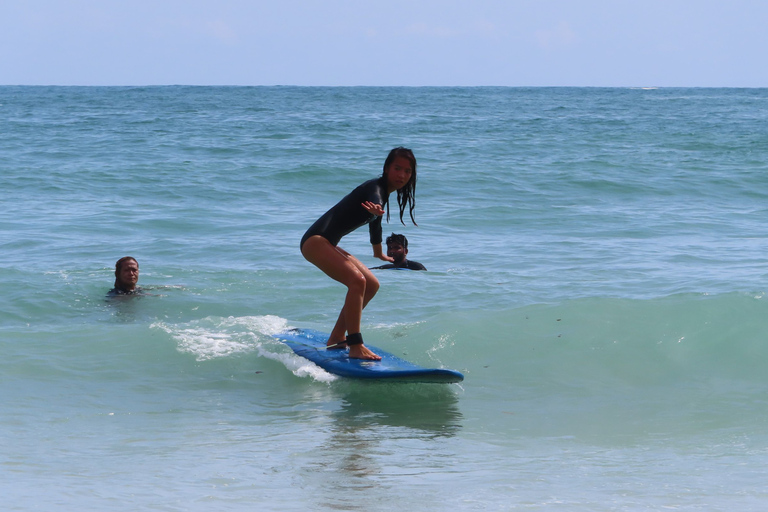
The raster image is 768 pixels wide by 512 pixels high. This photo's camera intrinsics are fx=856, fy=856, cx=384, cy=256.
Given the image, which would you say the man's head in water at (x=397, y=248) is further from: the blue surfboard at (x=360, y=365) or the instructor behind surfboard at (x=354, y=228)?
the instructor behind surfboard at (x=354, y=228)

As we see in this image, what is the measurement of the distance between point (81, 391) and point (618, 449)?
153 inches

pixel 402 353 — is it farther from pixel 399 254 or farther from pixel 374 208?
pixel 399 254

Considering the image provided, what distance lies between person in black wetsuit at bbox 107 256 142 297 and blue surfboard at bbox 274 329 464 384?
2.75 m

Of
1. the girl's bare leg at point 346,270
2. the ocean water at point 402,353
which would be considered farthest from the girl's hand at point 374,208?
the ocean water at point 402,353

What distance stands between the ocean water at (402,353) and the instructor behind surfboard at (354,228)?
0.65m

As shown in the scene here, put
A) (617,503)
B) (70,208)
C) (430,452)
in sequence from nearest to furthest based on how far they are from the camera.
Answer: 1. (617,503)
2. (430,452)
3. (70,208)

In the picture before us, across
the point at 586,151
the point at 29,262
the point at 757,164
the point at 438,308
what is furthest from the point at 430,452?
the point at 586,151

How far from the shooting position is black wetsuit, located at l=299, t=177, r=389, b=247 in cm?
599

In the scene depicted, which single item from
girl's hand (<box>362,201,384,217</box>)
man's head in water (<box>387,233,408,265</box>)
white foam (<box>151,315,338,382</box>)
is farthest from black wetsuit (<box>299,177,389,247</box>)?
man's head in water (<box>387,233,408,265</box>)

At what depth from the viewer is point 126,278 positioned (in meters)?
9.38

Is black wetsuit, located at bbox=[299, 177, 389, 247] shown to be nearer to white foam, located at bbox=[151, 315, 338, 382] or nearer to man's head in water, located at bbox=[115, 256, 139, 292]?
white foam, located at bbox=[151, 315, 338, 382]

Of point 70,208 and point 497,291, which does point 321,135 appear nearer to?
point 70,208

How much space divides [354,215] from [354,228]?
0.17m

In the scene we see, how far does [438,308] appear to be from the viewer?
29.9 ft
